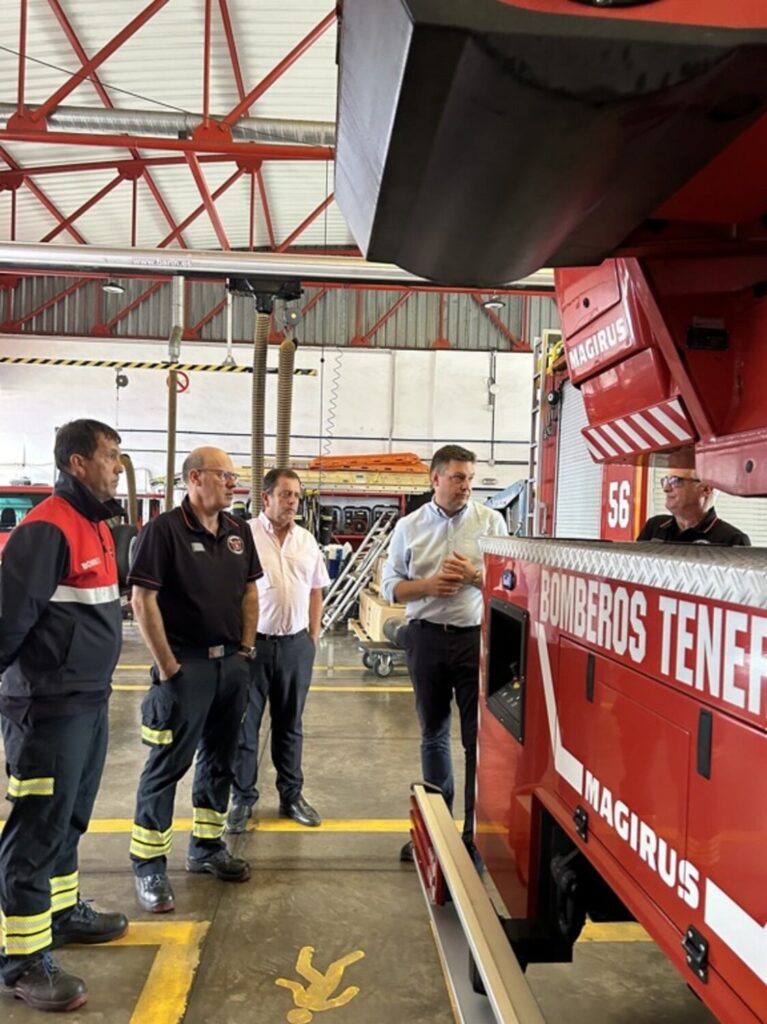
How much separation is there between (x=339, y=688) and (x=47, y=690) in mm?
4904

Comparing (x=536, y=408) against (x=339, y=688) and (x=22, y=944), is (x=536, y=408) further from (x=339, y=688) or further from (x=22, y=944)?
(x=22, y=944)

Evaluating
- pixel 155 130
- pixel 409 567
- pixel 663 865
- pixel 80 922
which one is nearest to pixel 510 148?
pixel 663 865

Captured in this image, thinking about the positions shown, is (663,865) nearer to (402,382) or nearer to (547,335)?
(547,335)

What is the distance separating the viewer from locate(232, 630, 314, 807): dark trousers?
3.86 m

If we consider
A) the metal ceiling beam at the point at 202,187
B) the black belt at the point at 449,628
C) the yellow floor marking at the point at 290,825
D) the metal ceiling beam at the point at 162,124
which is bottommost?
the yellow floor marking at the point at 290,825

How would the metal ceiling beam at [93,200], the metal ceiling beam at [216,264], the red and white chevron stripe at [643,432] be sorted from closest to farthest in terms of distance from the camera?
the red and white chevron stripe at [643,432], the metal ceiling beam at [216,264], the metal ceiling beam at [93,200]

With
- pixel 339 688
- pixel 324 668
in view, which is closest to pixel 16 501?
pixel 324 668

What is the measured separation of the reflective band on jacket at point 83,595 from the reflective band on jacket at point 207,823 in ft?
4.13

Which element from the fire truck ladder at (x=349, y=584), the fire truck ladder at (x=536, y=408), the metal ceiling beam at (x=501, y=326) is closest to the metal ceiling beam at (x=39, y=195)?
the fire truck ladder at (x=349, y=584)

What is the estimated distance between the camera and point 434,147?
100cm

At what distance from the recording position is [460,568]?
3.27 meters

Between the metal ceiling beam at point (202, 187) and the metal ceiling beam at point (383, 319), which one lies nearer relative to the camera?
the metal ceiling beam at point (202, 187)

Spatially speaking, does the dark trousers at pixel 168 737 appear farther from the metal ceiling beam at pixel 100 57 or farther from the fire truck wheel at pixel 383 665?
the metal ceiling beam at pixel 100 57

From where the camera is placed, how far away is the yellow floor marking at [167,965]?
2.40 meters
